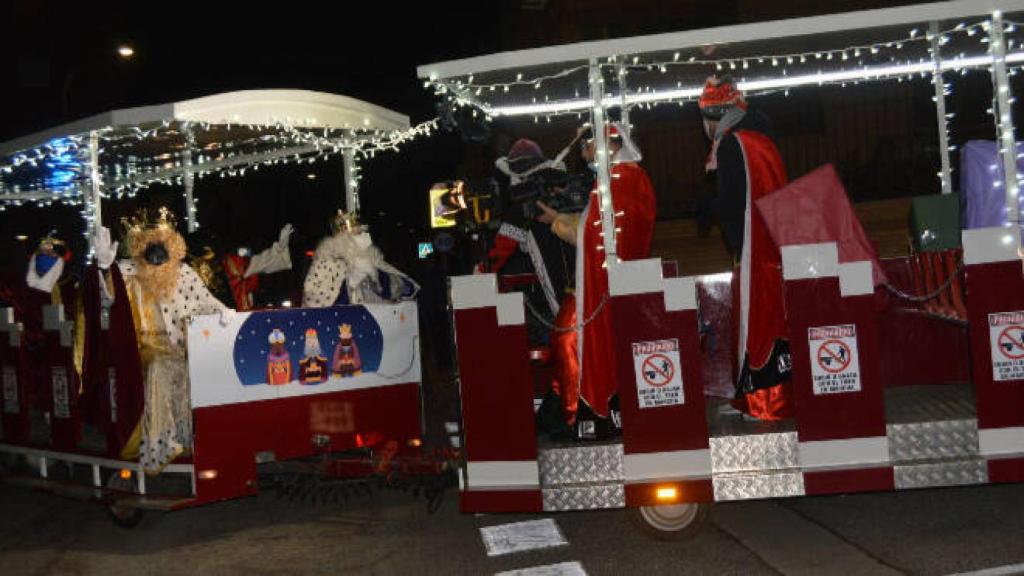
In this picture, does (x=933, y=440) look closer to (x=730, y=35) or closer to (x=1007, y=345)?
(x=1007, y=345)

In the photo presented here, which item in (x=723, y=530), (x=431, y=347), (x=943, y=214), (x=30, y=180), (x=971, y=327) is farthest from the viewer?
(x=431, y=347)

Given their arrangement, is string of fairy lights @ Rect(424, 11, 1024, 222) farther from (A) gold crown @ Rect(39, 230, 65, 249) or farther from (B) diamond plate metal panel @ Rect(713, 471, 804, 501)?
(A) gold crown @ Rect(39, 230, 65, 249)

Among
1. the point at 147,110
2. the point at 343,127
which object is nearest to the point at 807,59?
the point at 343,127

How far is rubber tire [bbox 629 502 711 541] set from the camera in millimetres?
5270

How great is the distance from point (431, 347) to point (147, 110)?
8235 mm

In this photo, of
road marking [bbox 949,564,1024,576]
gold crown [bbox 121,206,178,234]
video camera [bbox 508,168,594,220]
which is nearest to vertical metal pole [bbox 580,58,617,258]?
video camera [bbox 508,168,594,220]

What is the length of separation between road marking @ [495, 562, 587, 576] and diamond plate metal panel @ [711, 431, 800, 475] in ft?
3.06

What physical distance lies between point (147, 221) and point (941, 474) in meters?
5.72

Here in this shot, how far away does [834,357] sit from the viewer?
4.78 meters

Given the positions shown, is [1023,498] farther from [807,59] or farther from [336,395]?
[336,395]

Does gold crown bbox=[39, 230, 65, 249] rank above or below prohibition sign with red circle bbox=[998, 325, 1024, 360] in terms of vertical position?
above

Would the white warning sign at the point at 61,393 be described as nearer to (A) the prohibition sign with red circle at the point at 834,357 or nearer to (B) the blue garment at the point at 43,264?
(B) the blue garment at the point at 43,264

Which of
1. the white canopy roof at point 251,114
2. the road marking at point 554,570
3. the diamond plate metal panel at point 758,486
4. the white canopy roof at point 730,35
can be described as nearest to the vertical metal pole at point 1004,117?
the white canopy roof at point 730,35

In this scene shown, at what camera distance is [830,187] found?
5.11 m
